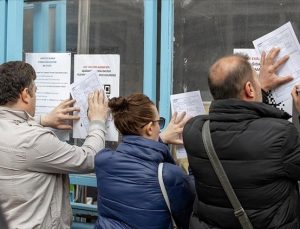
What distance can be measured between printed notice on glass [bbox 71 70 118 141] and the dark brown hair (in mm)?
496

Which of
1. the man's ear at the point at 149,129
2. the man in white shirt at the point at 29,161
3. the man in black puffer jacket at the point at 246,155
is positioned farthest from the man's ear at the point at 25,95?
the man in black puffer jacket at the point at 246,155

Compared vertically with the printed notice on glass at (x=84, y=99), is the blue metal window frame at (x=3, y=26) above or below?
above

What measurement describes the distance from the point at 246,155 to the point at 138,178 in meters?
0.49

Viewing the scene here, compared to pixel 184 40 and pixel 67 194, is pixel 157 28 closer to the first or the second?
pixel 184 40

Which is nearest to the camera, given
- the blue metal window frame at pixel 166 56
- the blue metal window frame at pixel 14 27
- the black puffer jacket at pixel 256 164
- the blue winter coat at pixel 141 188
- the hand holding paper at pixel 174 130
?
the black puffer jacket at pixel 256 164

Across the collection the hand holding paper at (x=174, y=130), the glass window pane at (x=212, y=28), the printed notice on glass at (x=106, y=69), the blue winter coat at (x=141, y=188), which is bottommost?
the blue winter coat at (x=141, y=188)

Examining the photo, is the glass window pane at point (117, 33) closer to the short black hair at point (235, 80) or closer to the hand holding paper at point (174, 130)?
→ the hand holding paper at point (174, 130)

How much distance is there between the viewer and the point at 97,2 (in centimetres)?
284

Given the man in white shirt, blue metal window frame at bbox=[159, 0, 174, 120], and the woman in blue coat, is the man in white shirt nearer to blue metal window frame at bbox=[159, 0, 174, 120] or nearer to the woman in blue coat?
the woman in blue coat

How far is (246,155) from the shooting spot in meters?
1.88

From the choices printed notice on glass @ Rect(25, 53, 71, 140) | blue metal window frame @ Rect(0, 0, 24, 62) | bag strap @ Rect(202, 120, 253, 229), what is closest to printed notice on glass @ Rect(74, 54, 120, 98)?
printed notice on glass @ Rect(25, 53, 71, 140)

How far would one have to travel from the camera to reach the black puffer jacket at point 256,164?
72.9 inches

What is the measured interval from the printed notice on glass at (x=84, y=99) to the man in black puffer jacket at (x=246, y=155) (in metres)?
0.78

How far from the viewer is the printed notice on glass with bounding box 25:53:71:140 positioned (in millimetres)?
2854
